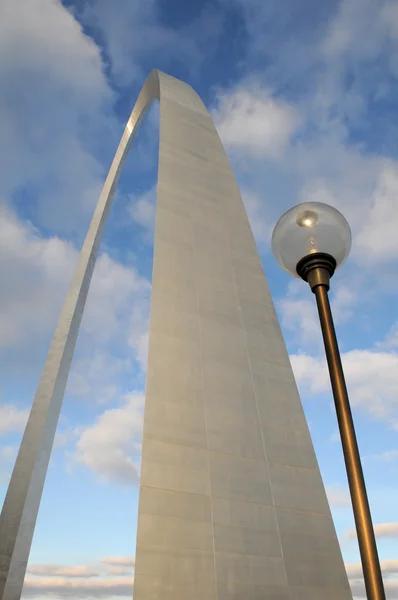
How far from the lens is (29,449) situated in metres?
14.4

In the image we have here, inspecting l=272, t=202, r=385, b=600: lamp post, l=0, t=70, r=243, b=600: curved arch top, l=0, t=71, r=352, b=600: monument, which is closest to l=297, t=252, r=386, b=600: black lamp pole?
l=272, t=202, r=385, b=600: lamp post

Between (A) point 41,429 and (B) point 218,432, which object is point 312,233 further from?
(A) point 41,429

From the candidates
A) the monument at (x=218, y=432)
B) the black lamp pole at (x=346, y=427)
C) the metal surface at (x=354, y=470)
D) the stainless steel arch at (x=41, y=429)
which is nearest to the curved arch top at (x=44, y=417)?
the stainless steel arch at (x=41, y=429)

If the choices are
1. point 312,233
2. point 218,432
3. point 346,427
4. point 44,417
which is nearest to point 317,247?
point 312,233

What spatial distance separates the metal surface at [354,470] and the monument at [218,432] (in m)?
3.91

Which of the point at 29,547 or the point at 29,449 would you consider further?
the point at 29,449

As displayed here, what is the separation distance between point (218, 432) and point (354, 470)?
185 inches

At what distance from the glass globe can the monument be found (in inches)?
156

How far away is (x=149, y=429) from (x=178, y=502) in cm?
106

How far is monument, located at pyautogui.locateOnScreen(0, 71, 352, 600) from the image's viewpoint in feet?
19.0

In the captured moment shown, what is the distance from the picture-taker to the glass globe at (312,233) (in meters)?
3.38

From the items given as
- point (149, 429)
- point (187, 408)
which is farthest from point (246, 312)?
point (149, 429)

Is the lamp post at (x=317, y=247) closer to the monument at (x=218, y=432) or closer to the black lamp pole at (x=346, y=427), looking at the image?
the black lamp pole at (x=346, y=427)

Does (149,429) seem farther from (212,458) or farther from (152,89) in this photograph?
(152,89)
